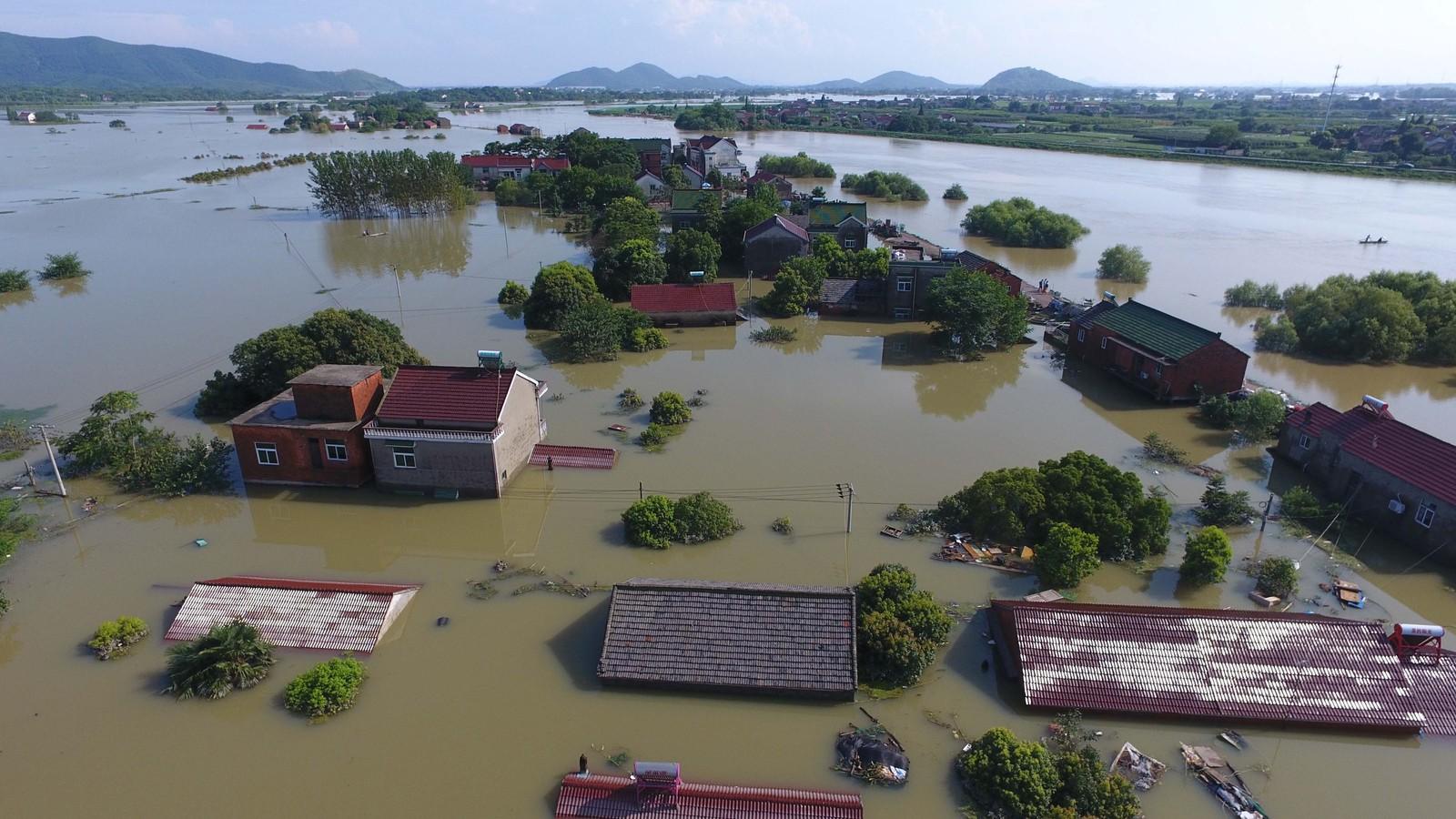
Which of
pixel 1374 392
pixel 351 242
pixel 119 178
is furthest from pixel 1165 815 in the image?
pixel 119 178

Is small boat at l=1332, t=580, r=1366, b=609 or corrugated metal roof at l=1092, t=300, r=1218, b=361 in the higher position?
corrugated metal roof at l=1092, t=300, r=1218, b=361

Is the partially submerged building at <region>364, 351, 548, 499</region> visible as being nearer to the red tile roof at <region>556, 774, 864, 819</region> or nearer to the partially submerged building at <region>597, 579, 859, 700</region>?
the partially submerged building at <region>597, 579, 859, 700</region>

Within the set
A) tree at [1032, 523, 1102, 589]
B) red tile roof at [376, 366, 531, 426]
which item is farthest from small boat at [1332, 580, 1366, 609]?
red tile roof at [376, 366, 531, 426]

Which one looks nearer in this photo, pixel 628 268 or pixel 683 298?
pixel 683 298

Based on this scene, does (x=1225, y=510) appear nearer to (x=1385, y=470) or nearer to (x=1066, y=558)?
(x=1385, y=470)

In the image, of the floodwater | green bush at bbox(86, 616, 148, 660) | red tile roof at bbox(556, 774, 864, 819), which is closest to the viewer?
red tile roof at bbox(556, 774, 864, 819)

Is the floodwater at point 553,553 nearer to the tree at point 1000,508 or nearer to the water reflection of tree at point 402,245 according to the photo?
the water reflection of tree at point 402,245

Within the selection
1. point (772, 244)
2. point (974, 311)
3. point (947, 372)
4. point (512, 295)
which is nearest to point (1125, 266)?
point (974, 311)

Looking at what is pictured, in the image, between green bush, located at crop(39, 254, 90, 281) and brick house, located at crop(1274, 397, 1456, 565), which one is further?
green bush, located at crop(39, 254, 90, 281)
